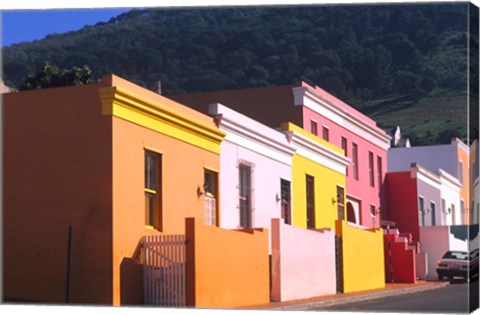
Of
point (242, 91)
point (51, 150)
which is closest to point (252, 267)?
point (51, 150)

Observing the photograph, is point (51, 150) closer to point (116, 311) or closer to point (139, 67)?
point (116, 311)

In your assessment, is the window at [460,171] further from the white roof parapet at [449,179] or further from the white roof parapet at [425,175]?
the white roof parapet at [425,175]

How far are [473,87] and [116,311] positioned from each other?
7701mm

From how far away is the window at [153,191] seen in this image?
2078 centimetres

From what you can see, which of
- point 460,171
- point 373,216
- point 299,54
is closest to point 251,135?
point 373,216

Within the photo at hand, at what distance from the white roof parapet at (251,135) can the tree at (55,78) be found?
48.6 ft

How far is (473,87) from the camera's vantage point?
20.1 m

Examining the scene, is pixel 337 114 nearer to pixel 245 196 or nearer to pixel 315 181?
pixel 315 181

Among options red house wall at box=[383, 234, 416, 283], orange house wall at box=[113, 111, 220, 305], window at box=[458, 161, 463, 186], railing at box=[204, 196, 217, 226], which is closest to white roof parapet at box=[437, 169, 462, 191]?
window at box=[458, 161, 463, 186]

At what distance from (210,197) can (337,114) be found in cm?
1370

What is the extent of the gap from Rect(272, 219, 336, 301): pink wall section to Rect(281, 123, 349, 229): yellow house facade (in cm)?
173

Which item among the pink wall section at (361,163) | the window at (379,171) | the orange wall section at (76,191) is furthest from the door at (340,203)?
the orange wall section at (76,191)

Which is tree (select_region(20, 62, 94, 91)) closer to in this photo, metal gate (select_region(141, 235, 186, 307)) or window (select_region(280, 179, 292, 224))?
window (select_region(280, 179, 292, 224))

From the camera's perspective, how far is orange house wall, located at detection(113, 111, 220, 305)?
19.4m
